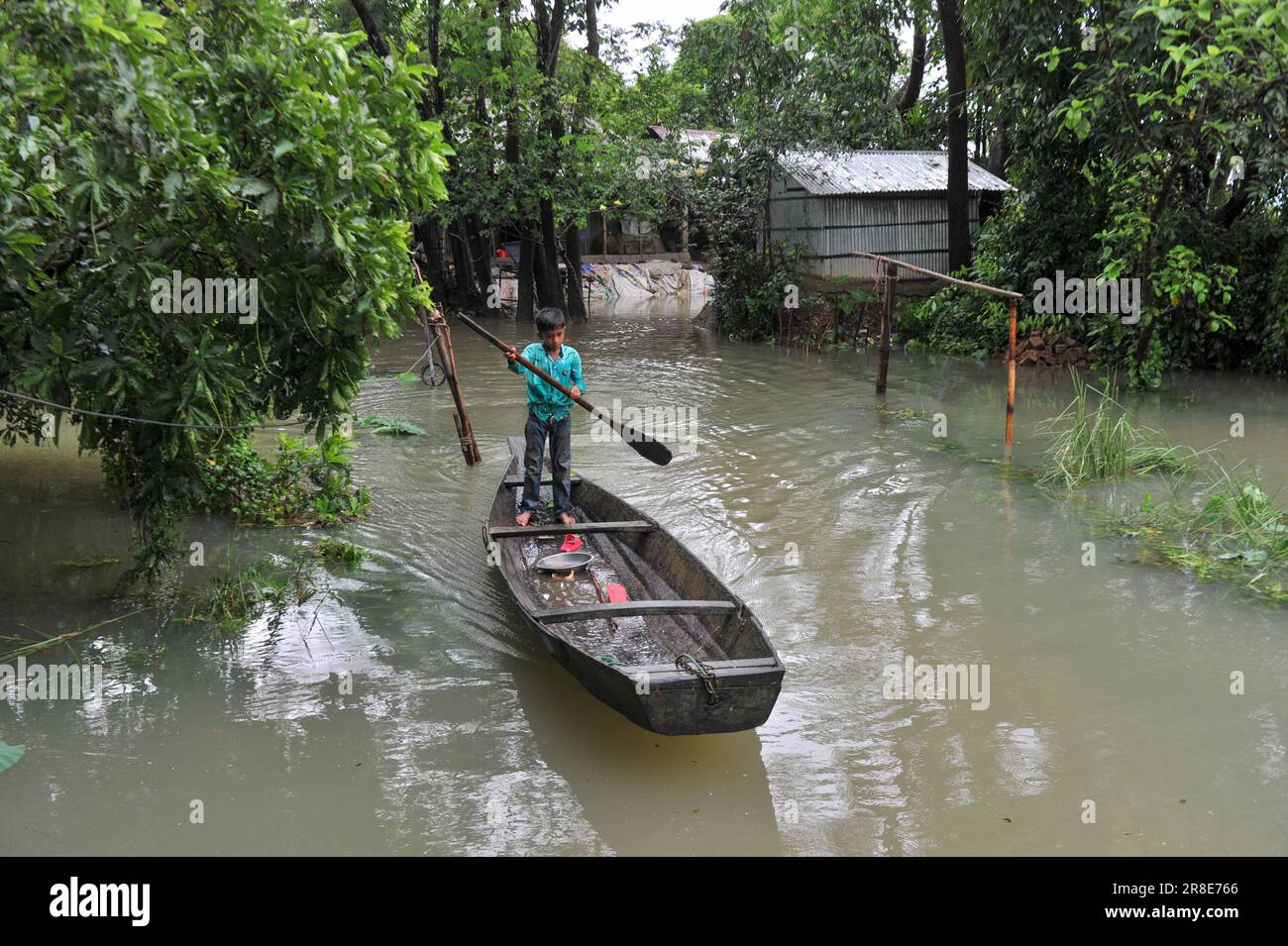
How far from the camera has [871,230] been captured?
18.8 metres

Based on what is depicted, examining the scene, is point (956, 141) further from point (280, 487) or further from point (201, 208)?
point (201, 208)

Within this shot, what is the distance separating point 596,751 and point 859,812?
130cm

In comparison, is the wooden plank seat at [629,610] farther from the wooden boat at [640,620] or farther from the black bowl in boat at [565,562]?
the black bowl in boat at [565,562]

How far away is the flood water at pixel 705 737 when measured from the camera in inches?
Result: 178

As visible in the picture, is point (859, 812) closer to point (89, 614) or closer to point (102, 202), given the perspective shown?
point (102, 202)

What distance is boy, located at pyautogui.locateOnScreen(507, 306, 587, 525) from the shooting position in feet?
24.9

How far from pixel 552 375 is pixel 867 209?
41.8 ft

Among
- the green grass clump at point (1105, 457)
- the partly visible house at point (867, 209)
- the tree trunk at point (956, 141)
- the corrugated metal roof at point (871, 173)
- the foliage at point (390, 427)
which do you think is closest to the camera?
the green grass clump at point (1105, 457)

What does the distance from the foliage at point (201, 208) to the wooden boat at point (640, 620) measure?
1.81 m

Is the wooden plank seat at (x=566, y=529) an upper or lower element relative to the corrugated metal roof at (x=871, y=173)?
lower

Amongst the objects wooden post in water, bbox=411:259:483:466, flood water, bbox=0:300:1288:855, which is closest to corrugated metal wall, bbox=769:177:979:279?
flood water, bbox=0:300:1288:855

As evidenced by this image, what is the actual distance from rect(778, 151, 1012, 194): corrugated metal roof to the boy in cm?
1214

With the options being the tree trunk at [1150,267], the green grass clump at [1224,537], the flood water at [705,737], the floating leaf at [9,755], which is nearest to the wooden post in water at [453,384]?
the flood water at [705,737]
